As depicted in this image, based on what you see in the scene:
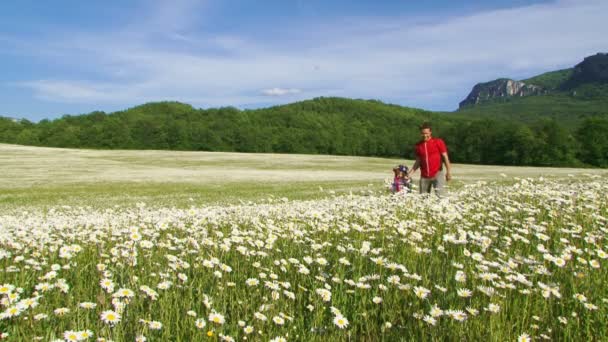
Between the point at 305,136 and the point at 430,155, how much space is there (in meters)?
107

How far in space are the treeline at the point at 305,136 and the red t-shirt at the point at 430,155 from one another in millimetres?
81477

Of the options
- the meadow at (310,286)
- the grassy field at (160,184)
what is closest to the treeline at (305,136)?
the grassy field at (160,184)

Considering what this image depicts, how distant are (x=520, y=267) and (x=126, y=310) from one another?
4148mm

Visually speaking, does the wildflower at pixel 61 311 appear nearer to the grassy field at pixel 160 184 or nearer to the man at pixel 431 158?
the grassy field at pixel 160 184

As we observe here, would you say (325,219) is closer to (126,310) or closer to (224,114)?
(126,310)

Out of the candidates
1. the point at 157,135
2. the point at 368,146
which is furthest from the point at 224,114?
the point at 368,146

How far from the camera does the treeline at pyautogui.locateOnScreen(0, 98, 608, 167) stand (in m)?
85.3

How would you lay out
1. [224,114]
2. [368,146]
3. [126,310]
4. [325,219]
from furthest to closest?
1. [224,114]
2. [368,146]
3. [325,219]
4. [126,310]

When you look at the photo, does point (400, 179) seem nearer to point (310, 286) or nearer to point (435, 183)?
point (435, 183)

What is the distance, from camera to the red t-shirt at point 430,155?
13305 mm

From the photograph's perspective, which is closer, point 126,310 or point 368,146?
point 126,310

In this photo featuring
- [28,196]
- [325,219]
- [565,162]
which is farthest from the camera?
[565,162]

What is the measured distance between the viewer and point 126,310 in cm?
357

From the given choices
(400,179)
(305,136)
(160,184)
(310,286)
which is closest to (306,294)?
(310,286)
